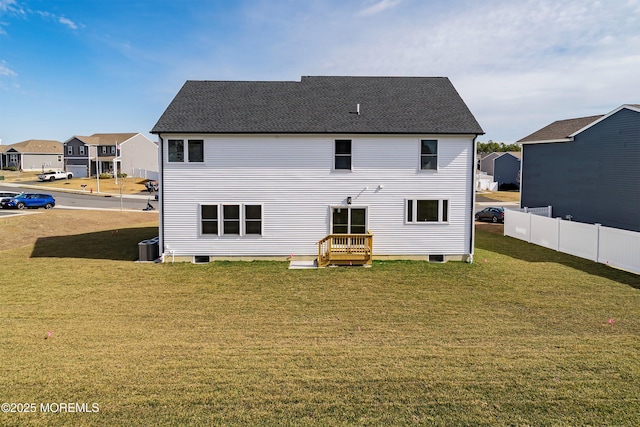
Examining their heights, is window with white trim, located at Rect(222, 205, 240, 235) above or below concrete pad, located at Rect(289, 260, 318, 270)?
above

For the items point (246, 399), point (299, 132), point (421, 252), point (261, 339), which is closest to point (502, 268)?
point (421, 252)

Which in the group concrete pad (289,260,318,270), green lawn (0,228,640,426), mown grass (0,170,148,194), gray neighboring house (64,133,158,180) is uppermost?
gray neighboring house (64,133,158,180)

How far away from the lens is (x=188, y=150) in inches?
659

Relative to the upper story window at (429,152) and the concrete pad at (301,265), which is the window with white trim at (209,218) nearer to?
the concrete pad at (301,265)

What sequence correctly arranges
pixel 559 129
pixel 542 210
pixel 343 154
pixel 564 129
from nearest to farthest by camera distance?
pixel 343 154, pixel 564 129, pixel 542 210, pixel 559 129

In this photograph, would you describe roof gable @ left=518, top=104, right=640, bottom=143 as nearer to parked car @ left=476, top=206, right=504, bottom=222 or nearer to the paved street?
parked car @ left=476, top=206, right=504, bottom=222

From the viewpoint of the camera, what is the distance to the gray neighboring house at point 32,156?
8406cm

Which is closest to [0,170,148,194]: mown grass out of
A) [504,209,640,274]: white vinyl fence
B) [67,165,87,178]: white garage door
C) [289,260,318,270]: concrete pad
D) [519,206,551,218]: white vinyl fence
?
[67,165,87,178]: white garage door

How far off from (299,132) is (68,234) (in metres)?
16.9

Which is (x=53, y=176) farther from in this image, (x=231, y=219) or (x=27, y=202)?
(x=231, y=219)

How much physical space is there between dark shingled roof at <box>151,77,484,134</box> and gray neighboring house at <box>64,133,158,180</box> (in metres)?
55.3

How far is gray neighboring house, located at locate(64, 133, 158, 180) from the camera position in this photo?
229 ft

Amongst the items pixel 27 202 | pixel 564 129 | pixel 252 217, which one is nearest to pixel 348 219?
pixel 252 217

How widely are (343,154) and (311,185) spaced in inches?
76.6
